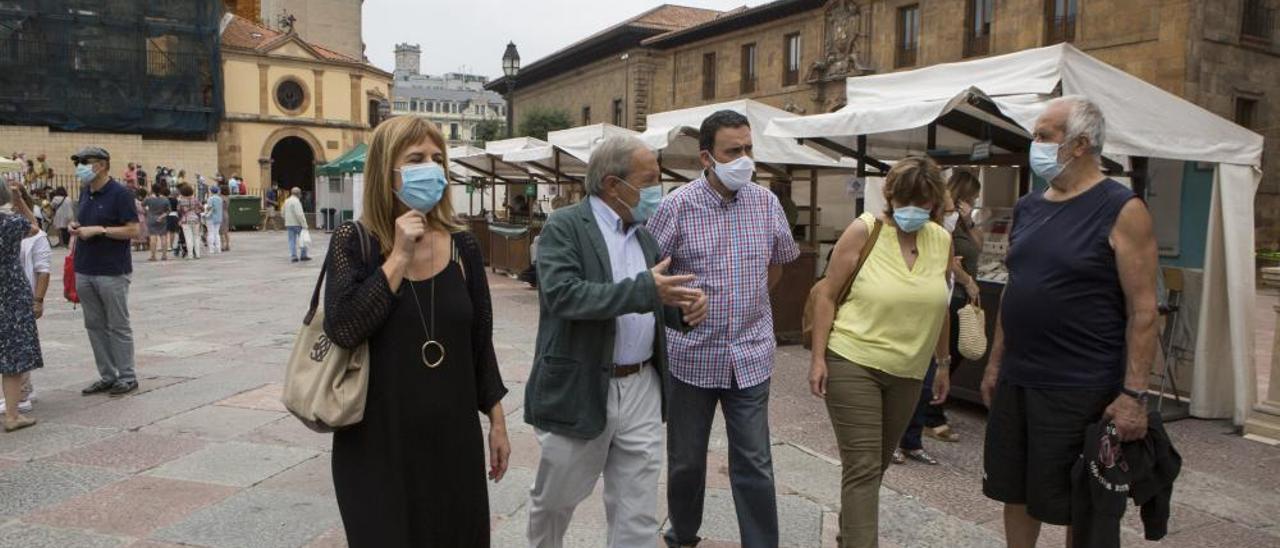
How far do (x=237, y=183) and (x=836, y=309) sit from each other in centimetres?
3308

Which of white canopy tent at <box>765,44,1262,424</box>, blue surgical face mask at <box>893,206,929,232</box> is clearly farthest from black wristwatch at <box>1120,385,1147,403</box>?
white canopy tent at <box>765,44,1262,424</box>

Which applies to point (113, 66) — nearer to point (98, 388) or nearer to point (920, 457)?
point (98, 388)

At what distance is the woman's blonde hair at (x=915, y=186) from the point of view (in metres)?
3.64

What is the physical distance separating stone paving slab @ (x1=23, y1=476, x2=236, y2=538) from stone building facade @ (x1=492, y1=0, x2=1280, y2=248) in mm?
19846

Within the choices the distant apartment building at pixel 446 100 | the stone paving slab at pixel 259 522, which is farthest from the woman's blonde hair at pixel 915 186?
the distant apartment building at pixel 446 100

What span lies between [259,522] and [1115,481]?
3497mm

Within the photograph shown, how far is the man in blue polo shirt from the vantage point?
21.0ft

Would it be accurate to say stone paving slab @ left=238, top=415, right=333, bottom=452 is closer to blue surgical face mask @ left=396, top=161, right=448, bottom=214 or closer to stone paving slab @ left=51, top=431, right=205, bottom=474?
stone paving slab @ left=51, top=431, right=205, bottom=474

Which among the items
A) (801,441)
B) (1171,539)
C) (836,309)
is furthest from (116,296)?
(1171,539)

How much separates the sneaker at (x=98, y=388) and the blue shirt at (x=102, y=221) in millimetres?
841

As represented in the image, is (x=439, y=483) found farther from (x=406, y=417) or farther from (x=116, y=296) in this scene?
(x=116, y=296)

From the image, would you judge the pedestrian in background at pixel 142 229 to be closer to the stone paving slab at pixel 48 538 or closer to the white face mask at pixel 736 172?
the stone paving slab at pixel 48 538

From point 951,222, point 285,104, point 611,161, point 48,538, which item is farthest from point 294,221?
point 285,104

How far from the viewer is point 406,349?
242 cm
